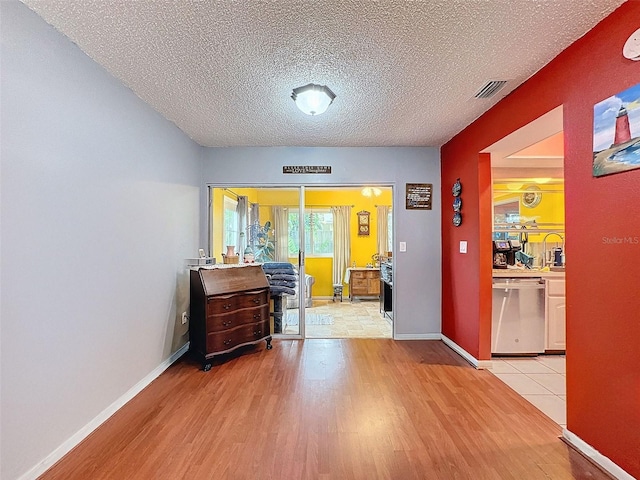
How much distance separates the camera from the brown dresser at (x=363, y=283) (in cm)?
667

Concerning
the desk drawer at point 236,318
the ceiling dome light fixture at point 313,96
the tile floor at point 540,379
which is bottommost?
the tile floor at point 540,379

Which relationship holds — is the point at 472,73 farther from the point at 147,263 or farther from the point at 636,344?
the point at 147,263

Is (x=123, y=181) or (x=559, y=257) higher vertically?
(x=123, y=181)

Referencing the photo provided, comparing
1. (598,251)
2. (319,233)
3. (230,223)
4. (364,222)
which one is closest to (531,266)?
(598,251)

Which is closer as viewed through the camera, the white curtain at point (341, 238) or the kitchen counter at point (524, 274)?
the kitchen counter at point (524, 274)

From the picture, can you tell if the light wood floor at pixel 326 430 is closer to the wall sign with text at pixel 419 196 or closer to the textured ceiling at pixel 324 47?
the wall sign with text at pixel 419 196


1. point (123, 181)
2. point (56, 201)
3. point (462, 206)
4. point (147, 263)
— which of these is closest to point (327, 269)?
point (462, 206)

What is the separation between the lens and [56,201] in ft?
5.96

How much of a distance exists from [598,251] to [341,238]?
17.3 ft

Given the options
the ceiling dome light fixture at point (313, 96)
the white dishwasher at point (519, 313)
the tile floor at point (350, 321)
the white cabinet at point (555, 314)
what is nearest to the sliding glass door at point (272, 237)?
the tile floor at point (350, 321)

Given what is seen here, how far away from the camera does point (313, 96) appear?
2.37m

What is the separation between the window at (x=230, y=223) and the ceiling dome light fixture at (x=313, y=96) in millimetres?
2259

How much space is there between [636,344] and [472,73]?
1.88 m

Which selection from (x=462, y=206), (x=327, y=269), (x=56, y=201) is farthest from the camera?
(x=327, y=269)
